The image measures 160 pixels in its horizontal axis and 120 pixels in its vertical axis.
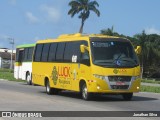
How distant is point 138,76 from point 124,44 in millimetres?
1614

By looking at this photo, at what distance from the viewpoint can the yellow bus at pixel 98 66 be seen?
21.4 meters

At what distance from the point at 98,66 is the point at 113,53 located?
98 cm

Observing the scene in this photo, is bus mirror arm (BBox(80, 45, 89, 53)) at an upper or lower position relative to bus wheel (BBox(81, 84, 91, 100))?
upper

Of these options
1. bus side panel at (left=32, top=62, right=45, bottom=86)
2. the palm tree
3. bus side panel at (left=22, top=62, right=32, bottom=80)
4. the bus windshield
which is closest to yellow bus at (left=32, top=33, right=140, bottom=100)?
the bus windshield

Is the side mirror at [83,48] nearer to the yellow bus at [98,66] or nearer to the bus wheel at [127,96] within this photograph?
the yellow bus at [98,66]

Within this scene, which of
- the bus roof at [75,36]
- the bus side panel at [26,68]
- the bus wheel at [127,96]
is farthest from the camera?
the bus side panel at [26,68]

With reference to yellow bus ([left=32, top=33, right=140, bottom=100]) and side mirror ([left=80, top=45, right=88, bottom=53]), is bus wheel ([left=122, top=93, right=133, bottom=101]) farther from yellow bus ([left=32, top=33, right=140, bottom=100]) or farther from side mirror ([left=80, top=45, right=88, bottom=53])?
side mirror ([left=80, top=45, right=88, bottom=53])

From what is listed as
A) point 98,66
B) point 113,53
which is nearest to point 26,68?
point 113,53

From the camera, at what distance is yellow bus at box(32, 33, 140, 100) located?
2144 cm

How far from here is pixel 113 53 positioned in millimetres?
21922

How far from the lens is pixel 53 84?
25750mm

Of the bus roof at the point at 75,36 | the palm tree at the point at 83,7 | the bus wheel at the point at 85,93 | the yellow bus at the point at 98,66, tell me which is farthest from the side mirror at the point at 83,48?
the palm tree at the point at 83,7

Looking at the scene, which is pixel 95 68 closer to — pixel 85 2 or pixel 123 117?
pixel 123 117

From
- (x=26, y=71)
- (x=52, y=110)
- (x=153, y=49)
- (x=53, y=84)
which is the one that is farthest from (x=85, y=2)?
(x=52, y=110)
